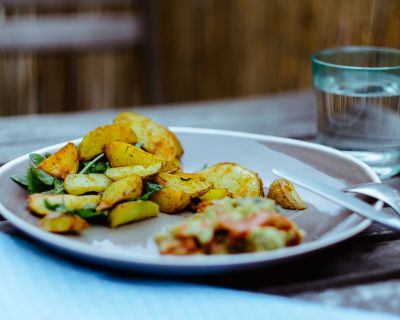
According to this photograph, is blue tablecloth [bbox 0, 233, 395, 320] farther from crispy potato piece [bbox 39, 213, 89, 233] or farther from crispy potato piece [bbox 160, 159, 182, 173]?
crispy potato piece [bbox 160, 159, 182, 173]

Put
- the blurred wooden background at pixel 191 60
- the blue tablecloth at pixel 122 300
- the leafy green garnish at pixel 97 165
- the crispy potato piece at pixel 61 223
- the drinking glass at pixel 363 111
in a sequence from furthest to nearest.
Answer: the blurred wooden background at pixel 191 60
the drinking glass at pixel 363 111
the leafy green garnish at pixel 97 165
the crispy potato piece at pixel 61 223
the blue tablecloth at pixel 122 300

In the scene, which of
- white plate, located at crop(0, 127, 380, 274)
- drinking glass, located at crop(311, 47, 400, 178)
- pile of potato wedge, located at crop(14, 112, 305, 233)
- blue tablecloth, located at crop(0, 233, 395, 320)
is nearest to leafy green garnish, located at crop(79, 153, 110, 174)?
pile of potato wedge, located at crop(14, 112, 305, 233)

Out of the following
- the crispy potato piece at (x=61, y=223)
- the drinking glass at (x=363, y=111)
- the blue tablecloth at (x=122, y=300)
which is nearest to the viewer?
the blue tablecloth at (x=122, y=300)

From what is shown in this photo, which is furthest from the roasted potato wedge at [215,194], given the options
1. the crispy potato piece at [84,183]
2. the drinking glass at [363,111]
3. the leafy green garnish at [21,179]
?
the drinking glass at [363,111]

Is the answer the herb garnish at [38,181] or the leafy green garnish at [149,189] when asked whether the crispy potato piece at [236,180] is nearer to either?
the leafy green garnish at [149,189]

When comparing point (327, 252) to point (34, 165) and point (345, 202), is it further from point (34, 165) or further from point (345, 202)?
point (34, 165)

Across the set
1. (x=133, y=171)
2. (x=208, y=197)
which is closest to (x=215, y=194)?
(x=208, y=197)
